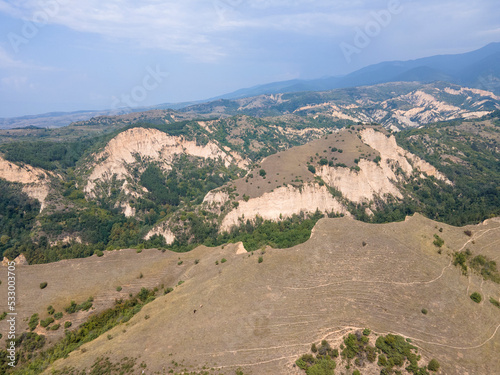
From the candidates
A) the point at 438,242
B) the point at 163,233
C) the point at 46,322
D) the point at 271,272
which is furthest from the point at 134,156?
the point at 438,242

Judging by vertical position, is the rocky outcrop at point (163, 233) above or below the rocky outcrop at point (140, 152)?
below

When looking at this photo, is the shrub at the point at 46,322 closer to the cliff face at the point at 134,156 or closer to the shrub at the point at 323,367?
the shrub at the point at 323,367

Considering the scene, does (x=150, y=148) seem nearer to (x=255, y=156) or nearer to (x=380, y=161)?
(x=255, y=156)

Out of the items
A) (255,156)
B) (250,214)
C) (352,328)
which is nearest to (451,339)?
(352,328)

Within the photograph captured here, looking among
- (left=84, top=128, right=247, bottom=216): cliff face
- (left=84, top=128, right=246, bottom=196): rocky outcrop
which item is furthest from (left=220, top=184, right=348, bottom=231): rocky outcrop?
(left=84, top=128, right=246, bottom=196): rocky outcrop

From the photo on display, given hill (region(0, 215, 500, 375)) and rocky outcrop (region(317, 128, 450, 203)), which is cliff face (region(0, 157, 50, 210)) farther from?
rocky outcrop (region(317, 128, 450, 203))

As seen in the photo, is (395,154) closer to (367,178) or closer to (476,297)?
(367,178)

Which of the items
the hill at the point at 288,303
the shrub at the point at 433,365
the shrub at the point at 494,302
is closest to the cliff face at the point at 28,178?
the hill at the point at 288,303

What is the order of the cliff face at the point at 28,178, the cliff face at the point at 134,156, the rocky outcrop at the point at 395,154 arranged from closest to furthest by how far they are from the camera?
the cliff face at the point at 28,178
the rocky outcrop at the point at 395,154
the cliff face at the point at 134,156
